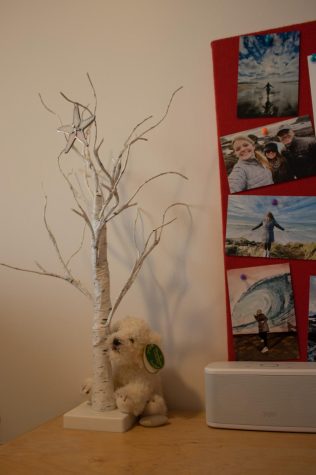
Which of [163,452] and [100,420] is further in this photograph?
[100,420]

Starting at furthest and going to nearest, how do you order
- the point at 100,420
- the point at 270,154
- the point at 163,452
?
the point at 270,154, the point at 100,420, the point at 163,452

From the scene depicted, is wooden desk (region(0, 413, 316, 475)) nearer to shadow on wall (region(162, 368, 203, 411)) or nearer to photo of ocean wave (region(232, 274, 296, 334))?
shadow on wall (region(162, 368, 203, 411))

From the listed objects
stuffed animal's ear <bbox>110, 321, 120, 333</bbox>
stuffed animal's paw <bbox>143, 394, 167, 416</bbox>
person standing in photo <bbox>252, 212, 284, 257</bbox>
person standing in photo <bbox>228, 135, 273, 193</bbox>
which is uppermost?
person standing in photo <bbox>228, 135, 273, 193</bbox>

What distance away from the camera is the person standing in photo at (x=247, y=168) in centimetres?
95

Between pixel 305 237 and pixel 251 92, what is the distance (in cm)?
37

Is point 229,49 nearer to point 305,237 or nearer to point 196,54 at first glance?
point 196,54

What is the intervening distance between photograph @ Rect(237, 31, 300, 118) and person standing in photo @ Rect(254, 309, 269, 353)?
0.47m

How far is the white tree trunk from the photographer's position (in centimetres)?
88

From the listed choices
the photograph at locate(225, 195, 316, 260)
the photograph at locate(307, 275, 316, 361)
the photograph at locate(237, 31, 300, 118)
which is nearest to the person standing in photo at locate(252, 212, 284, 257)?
the photograph at locate(225, 195, 316, 260)

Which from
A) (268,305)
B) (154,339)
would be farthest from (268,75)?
(154,339)

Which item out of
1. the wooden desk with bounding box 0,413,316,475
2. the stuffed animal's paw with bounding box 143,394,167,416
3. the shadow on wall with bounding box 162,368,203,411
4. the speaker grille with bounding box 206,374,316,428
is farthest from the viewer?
the shadow on wall with bounding box 162,368,203,411

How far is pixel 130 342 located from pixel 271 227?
1.36ft

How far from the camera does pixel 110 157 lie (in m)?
1.10

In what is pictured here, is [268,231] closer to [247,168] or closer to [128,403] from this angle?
[247,168]
